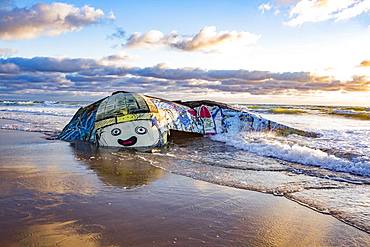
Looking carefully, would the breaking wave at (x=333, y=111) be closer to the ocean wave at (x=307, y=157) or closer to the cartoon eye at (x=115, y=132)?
the ocean wave at (x=307, y=157)

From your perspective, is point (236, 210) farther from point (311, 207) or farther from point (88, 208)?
point (88, 208)

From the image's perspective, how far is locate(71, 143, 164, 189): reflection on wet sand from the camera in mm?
5453

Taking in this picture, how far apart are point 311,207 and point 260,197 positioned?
671mm

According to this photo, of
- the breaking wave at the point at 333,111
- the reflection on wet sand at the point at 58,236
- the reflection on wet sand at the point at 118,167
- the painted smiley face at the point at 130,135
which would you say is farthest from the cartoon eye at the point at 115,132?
the breaking wave at the point at 333,111

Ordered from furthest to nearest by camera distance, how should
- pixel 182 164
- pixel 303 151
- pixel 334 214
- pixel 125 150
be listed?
pixel 125 150
pixel 303 151
pixel 182 164
pixel 334 214

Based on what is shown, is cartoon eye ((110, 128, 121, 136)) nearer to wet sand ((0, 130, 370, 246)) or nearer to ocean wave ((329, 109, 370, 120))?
wet sand ((0, 130, 370, 246))

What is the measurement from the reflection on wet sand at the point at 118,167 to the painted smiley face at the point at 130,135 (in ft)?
1.77

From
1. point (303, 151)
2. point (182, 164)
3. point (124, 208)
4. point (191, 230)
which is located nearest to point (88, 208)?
point (124, 208)

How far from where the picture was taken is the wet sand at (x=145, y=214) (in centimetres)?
322

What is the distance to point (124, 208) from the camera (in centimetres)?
407

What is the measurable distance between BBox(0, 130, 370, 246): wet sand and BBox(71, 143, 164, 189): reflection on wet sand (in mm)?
32

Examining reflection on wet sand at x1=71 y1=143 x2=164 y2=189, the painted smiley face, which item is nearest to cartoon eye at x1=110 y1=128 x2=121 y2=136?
the painted smiley face

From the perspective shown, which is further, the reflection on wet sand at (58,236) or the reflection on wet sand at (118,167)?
the reflection on wet sand at (118,167)

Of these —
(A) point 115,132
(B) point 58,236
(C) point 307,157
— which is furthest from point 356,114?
(B) point 58,236
